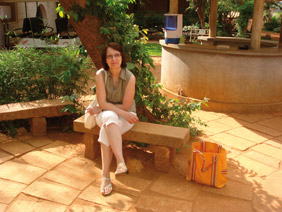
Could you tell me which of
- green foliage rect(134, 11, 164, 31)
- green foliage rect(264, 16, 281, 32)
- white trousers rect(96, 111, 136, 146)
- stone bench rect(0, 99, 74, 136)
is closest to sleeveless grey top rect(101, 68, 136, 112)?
white trousers rect(96, 111, 136, 146)

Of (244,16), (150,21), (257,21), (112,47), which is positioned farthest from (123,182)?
(150,21)

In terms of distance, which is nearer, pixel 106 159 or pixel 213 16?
pixel 106 159

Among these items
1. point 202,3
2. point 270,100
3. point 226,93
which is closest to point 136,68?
point 226,93

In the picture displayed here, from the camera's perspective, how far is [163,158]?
3.67 m

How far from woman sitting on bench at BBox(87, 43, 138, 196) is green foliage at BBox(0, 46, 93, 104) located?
1412 mm

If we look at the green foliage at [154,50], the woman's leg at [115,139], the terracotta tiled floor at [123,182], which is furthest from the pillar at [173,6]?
the green foliage at [154,50]

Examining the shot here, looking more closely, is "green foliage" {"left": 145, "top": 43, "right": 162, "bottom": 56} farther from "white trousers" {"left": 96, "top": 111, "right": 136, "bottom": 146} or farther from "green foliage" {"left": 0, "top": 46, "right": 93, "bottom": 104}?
"white trousers" {"left": 96, "top": 111, "right": 136, "bottom": 146}

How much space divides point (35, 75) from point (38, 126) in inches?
37.0

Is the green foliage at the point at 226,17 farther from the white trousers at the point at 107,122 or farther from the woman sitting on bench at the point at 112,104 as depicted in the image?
the white trousers at the point at 107,122

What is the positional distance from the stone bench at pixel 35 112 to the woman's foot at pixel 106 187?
1.74m

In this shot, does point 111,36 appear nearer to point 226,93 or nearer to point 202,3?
point 226,93

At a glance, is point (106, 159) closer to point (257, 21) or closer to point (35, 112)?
point (35, 112)

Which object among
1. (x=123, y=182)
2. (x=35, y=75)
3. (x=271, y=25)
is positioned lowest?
(x=123, y=182)

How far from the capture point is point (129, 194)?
3.24m
